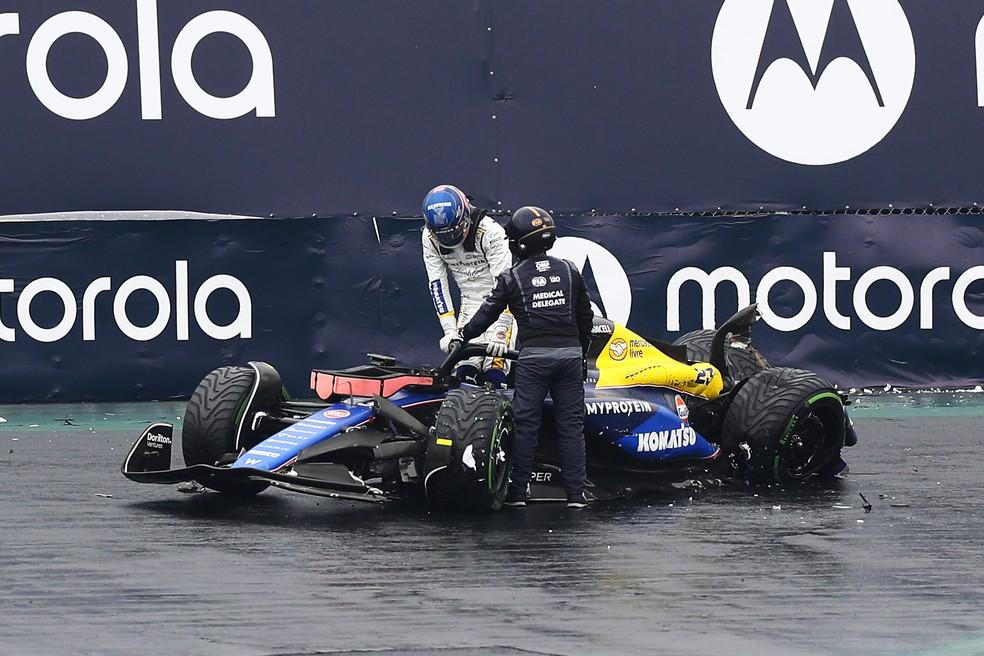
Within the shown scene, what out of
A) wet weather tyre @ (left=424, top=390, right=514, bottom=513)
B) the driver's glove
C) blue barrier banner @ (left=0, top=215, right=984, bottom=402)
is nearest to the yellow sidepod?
the driver's glove

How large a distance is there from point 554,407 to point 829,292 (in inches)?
272

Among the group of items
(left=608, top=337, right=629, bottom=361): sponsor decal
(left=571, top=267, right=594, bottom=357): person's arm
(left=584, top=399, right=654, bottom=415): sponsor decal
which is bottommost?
(left=584, top=399, right=654, bottom=415): sponsor decal

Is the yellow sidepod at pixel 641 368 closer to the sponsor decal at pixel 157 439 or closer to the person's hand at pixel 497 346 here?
the person's hand at pixel 497 346

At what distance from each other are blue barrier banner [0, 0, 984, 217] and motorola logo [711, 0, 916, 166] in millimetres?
20

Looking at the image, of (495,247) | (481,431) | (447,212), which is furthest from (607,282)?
(481,431)

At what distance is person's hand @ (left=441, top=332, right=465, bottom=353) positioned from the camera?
11539 millimetres

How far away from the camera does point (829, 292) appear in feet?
57.6

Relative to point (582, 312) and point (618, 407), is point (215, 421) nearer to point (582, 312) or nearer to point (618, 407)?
point (582, 312)

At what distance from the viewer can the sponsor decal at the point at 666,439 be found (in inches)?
467

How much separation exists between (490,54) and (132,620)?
10507 mm

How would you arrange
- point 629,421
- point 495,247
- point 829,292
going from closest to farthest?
point 629,421
point 495,247
point 829,292

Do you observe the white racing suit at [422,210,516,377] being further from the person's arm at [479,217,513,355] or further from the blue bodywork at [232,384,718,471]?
the blue bodywork at [232,384,718,471]

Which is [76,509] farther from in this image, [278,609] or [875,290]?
[875,290]

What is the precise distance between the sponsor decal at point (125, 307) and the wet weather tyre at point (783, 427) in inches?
257
